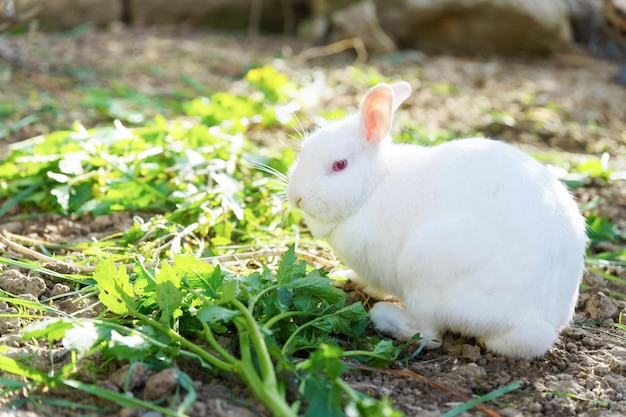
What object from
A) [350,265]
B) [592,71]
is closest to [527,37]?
[592,71]

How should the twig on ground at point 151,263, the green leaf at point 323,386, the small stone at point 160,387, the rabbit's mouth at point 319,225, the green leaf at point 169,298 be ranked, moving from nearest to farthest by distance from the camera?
1. the green leaf at point 323,386
2. the small stone at point 160,387
3. the green leaf at point 169,298
4. the rabbit's mouth at point 319,225
5. the twig on ground at point 151,263

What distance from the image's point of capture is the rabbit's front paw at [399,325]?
2.81 metres

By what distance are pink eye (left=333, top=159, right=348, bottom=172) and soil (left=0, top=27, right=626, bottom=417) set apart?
766mm

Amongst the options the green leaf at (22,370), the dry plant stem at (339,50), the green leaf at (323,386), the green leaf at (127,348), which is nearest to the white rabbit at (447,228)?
the green leaf at (323,386)

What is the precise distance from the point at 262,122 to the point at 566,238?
3.16m

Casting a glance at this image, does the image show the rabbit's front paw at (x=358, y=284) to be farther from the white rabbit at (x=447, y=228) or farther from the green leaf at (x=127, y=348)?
the green leaf at (x=127, y=348)

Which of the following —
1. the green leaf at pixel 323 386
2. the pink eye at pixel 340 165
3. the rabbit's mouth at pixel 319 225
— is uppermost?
the pink eye at pixel 340 165

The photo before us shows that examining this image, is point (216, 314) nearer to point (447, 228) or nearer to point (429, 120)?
point (447, 228)

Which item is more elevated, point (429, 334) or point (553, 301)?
point (553, 301)

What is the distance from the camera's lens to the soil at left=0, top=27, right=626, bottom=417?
2480 millimetres

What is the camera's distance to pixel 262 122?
5.52 meters

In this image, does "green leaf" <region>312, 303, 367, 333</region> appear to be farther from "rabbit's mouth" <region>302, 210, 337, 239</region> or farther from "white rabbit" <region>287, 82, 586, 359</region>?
"rabbit's mouth" <region>302, 210, 337, 239</region>

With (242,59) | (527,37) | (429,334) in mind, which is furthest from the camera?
(527,37)

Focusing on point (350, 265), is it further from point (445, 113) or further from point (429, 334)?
point (445, 113)
